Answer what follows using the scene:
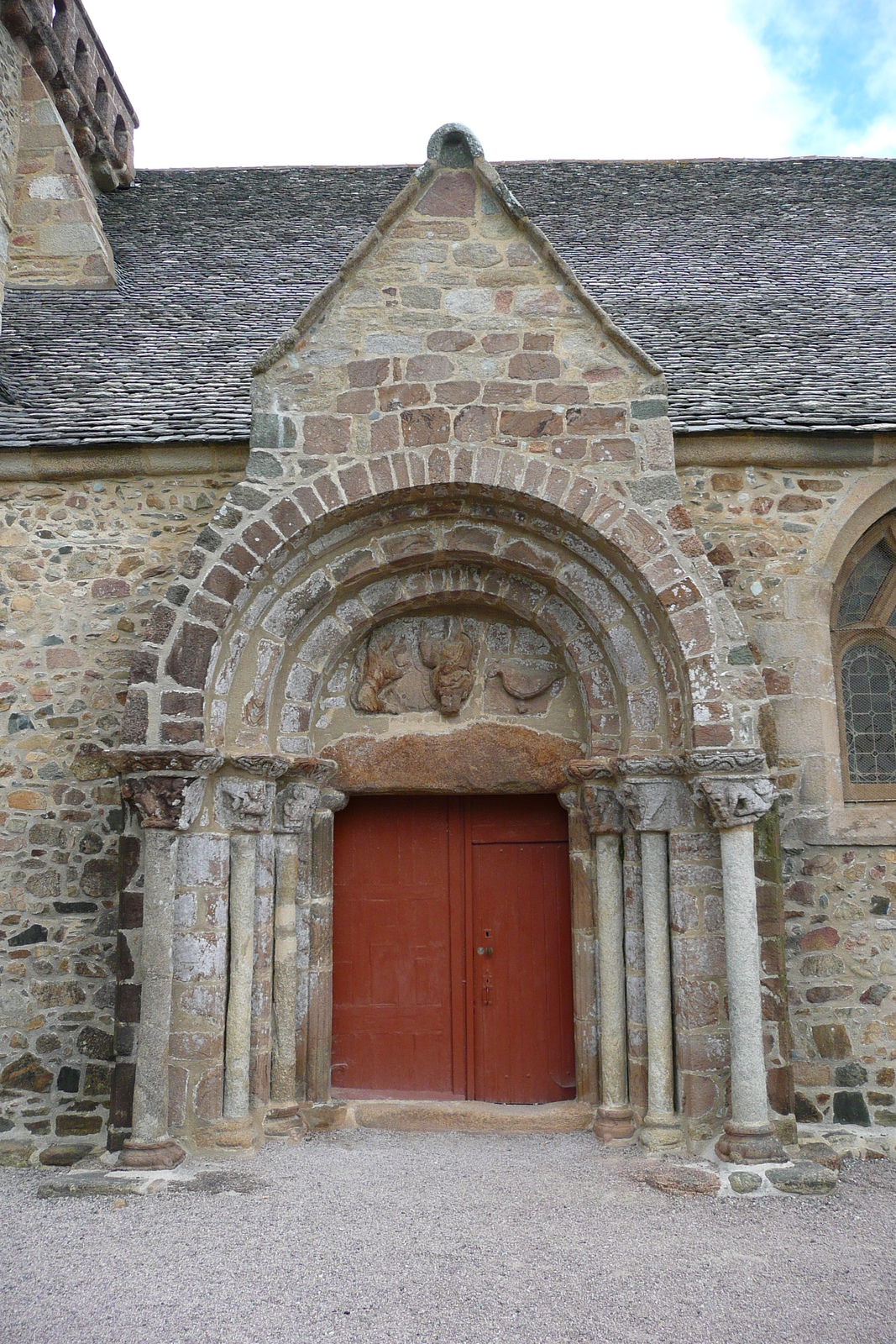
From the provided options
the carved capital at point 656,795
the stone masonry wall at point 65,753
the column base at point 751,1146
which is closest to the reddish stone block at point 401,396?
the stone masonry wall at point 65,753

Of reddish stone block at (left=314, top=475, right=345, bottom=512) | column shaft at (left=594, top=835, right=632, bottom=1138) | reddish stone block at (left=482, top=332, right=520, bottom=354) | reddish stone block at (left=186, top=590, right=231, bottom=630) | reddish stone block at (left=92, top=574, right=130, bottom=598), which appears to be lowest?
column shaft at (left=594, top=835, right=632, bottom=1138)

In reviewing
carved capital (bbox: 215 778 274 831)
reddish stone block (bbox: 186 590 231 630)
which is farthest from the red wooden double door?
reddish stone block (bbox: 186 590 231 630)

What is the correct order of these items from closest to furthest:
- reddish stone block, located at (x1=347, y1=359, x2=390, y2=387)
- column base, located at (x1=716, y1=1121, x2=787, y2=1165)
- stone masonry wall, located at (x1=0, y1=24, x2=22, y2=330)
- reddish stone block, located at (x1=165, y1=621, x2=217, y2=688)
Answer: column base, located at (x1=716, y1=1121, x2=787, y2=1165) < reddish stone block, located at (x1=165, y1=621, x2=217, y2=688) < reddish stone block, located at (x1=347, y1=359, x2=390, y2=387) < stone masonry wall, located at (x1=0, y1=24, x2=22, y2=330)

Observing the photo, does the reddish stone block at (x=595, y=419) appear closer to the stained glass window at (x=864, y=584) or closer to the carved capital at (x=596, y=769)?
the carved capital at (x=596, y=769)

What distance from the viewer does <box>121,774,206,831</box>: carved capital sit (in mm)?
5145

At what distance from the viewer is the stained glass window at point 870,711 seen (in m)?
6.12

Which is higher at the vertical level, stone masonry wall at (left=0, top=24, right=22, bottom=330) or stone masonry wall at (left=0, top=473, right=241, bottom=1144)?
stone masonry wall at (left=0, top=24, right=22, bottom=330)

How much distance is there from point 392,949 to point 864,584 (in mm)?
4113

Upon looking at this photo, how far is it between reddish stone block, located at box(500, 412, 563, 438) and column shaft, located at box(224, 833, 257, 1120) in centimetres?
290

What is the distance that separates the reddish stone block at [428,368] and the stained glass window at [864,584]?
312cm

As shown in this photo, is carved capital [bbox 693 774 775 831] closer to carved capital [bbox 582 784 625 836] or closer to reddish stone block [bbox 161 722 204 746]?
carved capital [bbox 582 784 625 836]

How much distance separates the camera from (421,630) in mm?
6234

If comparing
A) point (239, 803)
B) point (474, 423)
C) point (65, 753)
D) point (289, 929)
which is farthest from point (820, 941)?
point (65, 753)

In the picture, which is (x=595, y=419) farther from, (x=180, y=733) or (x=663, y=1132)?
(x=663, y=1132)
